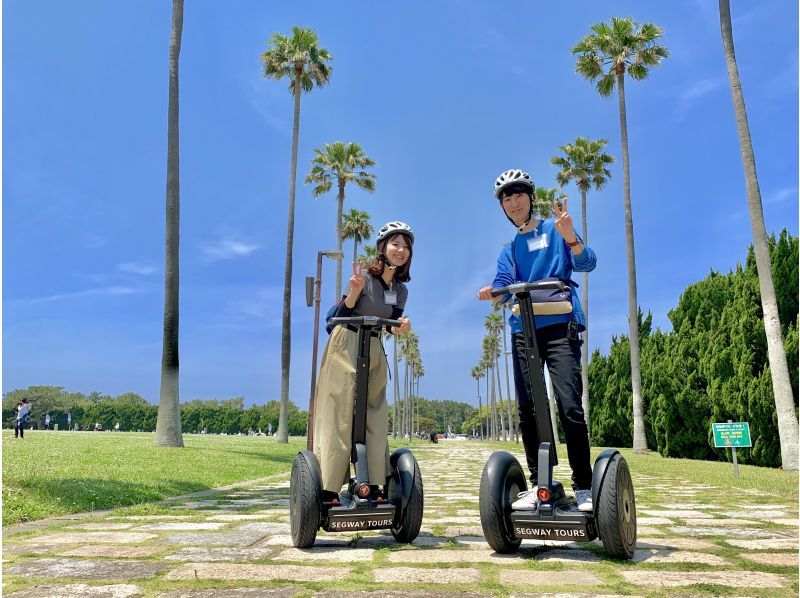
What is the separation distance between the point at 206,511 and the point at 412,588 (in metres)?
3.53

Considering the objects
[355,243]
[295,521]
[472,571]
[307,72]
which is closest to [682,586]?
[472,571]

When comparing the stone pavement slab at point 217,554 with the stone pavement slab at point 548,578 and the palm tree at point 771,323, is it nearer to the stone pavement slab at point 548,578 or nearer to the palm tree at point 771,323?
the stone pavement slab at point 548,578

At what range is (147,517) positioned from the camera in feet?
16.8

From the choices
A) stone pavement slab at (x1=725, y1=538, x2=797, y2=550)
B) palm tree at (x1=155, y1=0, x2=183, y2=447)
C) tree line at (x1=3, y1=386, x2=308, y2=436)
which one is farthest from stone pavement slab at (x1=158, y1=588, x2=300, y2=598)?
tree line at (x1=3, y1=386, x2=308, y2=436)

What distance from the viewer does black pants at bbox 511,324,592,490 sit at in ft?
11.2

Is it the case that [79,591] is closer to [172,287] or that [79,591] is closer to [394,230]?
[394,230]

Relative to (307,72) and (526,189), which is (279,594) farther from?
(307,72)

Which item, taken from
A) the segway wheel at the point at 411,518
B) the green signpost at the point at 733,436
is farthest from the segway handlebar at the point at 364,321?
the green signpost at the point at 733,436

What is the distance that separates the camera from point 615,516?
3.09m

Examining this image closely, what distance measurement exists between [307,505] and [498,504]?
3.65ft

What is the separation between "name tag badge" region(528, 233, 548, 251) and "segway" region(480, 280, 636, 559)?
327 mm

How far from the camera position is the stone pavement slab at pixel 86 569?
2883 mm

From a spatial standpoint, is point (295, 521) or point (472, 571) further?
point (295, 521)

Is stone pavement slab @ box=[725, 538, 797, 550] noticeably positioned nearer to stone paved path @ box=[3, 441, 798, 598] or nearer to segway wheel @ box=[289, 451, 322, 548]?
stone paved path @ box=[3, 441, 798, 598]
